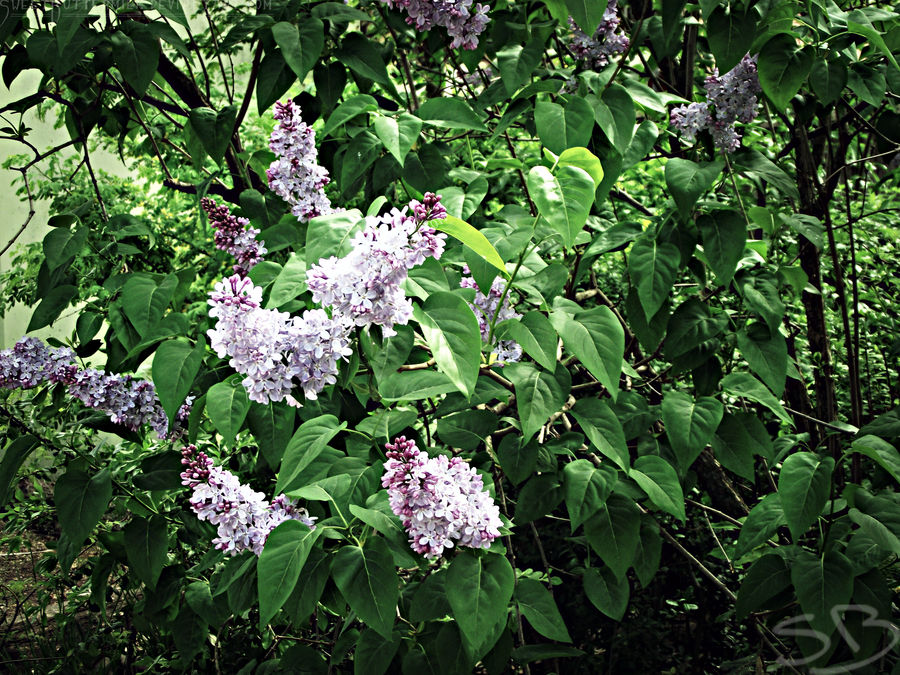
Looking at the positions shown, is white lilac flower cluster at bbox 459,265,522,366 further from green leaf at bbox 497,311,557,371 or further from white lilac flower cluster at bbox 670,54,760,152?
white lilac flower cluster at bbox 670,54,760,152

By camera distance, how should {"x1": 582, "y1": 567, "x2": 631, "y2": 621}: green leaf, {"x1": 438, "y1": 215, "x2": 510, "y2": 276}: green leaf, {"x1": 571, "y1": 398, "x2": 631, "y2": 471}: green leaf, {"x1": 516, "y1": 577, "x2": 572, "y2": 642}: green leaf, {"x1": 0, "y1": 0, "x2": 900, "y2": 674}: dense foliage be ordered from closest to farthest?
{"x1": 438, "y1": 215, "x2": 510, "y2": 276}: green leaf < {"x1": 0, "y1": 0, "x2": 900, "y2": 674}: dense foliage < {"x1": 571, "y1": 398, "x2": 631, "y2": 471}: green leaf < {"x1": 516, "y1": 577, "x2": 572, "y2": 642}: green leaf < {"x1": 582, "y1": 567, "x2": 631, "y2": 621}: green leaf

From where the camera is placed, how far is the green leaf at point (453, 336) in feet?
3.25

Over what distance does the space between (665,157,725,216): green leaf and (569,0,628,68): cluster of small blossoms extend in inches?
19.5

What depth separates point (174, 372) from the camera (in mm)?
1259

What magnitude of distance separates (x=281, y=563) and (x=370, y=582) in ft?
0.43

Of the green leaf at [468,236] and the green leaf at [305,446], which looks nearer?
the green leaf at [468,236]

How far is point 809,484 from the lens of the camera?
1.28 m

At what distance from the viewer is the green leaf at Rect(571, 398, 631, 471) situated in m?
1.19

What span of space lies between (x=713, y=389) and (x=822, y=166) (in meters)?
1.50

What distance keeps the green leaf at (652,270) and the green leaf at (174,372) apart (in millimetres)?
756

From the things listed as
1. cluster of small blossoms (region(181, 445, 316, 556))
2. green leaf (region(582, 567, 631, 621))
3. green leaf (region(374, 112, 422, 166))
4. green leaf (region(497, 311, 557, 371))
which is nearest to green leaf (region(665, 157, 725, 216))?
green leaf (region(497, 311, 557, 371))

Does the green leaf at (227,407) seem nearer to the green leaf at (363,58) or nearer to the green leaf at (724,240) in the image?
the green leaf at (363,58)

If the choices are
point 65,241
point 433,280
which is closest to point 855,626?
point 433,280

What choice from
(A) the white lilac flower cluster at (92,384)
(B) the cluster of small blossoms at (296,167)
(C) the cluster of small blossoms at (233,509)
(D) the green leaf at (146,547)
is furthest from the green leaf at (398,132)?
(D) the green leaf at (146,547)
